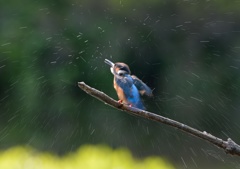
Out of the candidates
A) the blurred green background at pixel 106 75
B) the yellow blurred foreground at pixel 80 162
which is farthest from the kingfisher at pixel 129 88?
the blurred green background at pixel 106 75

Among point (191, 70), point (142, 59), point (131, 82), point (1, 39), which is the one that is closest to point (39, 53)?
point (1, 39)

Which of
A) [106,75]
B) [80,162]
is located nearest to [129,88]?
[80,162]

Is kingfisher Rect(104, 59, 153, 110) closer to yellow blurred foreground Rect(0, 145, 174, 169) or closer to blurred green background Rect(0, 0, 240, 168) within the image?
yellow blurred foreground Rect(0, 145, 174, 169)

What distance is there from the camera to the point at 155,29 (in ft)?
25.6

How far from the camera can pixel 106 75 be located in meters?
7.24

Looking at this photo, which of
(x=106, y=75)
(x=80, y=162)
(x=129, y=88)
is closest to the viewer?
(x=129, y=88)

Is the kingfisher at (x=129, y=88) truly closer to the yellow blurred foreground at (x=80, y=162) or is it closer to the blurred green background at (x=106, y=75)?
the yellow blurred foreground at (x=80, y=162)

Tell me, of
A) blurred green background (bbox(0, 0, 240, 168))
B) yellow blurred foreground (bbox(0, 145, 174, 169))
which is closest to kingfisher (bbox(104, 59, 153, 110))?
yellow blurred foreground (bbox(0, 145, 174, 169))

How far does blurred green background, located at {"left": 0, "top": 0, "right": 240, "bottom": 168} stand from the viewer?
24.0 feet

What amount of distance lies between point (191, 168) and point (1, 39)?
2.79 m

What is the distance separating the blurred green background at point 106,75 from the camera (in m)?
7.33

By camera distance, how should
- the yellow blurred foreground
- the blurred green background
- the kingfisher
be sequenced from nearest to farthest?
the kingfisher, the yellow blurred foreground, the blurred green background

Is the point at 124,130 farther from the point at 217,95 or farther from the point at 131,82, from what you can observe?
the point at 131,82

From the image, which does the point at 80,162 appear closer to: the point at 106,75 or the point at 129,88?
the point at 129,88
